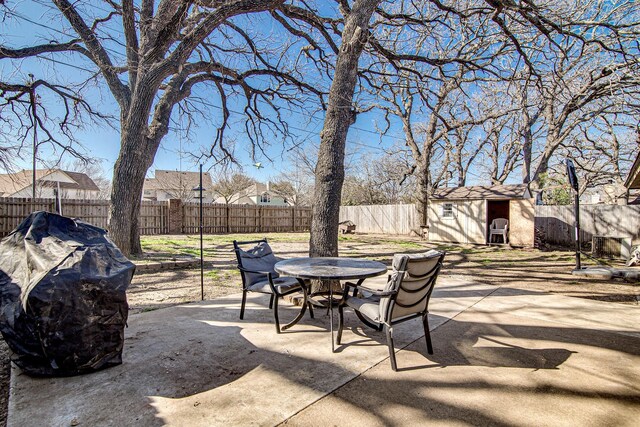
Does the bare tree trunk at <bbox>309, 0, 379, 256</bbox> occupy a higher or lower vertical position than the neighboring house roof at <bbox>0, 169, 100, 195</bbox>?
lower

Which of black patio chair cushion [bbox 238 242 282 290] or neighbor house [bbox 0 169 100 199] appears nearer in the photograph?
black patio chair cushion [bbox 238 242 282 290]

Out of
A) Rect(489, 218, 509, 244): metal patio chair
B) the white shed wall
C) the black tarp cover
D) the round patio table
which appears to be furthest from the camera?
the white shed wall

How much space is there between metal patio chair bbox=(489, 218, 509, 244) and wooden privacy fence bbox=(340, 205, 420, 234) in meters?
4.15

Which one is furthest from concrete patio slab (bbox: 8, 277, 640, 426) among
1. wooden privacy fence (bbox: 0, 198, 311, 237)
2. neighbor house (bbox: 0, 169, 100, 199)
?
neighbor house (bbox: 0, 169, 100, 199)

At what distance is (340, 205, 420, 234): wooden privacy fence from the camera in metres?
18.3

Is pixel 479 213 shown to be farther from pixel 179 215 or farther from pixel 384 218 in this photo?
pixel 179 215

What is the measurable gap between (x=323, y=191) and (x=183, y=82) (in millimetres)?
5839

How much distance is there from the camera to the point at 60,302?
2076 millimetres

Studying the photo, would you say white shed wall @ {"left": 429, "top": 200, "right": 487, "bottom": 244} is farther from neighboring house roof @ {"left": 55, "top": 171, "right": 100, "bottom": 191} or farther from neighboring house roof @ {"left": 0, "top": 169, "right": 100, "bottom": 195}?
neighboring house roof @ {"left": 55, "top": 171, "right": 100, "bottom": 191}

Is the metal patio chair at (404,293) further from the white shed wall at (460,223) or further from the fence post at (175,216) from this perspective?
Answer: the fence post at (175,216)

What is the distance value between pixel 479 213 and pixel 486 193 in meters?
0.86

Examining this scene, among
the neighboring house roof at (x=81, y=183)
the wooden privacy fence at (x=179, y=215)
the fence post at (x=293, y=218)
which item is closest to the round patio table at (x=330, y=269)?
the wooden privacy fence at (x=179, y=215)

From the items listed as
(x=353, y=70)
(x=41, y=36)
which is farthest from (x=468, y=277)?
(x=41, y=36)

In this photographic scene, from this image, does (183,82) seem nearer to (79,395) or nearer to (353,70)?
(353,70)
